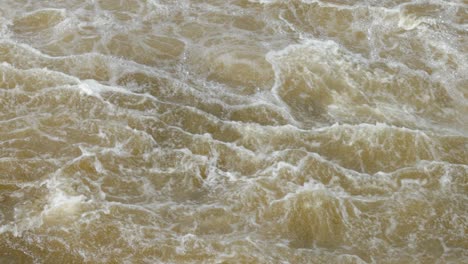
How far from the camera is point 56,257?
15.1 ft

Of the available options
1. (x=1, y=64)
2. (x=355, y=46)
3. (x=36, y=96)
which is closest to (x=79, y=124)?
(x=36, y=96)

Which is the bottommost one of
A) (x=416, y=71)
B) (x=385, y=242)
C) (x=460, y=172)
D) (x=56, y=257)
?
(x=56, y=257)

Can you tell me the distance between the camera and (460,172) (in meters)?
5.70

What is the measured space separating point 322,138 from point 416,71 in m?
2.15

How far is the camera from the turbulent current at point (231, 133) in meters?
4.91

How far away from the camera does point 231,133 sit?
612 cm

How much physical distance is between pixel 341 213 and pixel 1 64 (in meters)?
4.89

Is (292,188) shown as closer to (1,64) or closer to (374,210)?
(374,210)

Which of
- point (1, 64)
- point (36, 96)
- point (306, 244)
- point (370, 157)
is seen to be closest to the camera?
point (306, 244)

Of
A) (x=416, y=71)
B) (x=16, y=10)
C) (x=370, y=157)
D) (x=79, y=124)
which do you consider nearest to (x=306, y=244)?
(x=370, y=157)

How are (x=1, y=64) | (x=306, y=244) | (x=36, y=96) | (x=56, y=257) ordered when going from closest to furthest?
(x=56, y=257) < (x=306, y=244) < (x=36, y=96) < (x=1, y=64)

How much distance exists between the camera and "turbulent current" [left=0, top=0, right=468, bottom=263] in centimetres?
491

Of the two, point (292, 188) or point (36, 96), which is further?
point (36, 96)

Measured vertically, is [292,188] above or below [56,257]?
above
